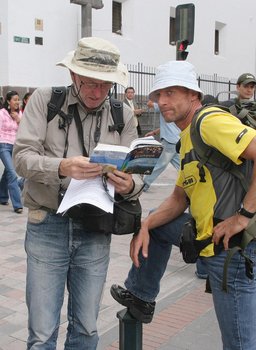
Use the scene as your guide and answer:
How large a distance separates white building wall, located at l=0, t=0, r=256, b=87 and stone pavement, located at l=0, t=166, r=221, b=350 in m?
7.26

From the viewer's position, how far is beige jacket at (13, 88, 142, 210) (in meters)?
2.35

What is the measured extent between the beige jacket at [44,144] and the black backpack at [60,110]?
0.06 ft

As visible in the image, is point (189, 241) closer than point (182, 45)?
Yes

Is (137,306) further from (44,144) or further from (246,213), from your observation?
(44,144)

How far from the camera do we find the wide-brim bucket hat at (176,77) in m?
2.44

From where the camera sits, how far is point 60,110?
8.16 feet

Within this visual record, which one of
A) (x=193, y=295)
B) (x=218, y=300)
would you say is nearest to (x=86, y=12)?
(x=193, y=295)

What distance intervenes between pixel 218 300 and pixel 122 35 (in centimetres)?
1423

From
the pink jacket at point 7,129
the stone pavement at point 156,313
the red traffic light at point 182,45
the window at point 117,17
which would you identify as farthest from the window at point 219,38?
the stone pavement at point 156,313

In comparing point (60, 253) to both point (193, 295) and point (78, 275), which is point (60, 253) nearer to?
point (78, 275)

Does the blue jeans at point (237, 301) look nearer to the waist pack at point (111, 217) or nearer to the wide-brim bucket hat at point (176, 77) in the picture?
the waist pack at point (111, 217)

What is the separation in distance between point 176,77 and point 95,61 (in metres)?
0.39

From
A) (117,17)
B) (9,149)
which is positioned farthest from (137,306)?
(117,17)

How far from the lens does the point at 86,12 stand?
28.5 feet
